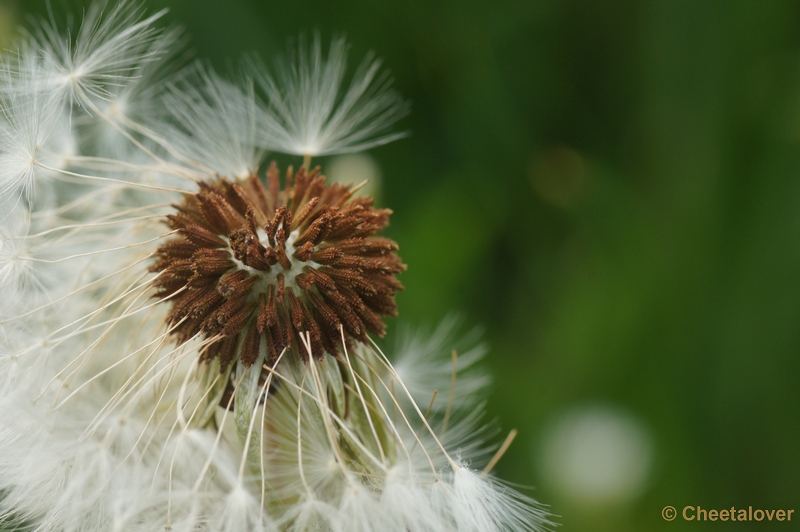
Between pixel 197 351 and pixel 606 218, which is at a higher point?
pixel 197 351

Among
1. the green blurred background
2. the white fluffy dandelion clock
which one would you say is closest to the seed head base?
the white fluffy dandelion clock

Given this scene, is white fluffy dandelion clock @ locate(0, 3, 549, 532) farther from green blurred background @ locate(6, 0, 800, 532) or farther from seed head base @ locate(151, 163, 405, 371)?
green blurred background @ locate(6, 0, 800, 532)

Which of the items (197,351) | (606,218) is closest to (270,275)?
(197,351)

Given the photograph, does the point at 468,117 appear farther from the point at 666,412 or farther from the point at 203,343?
the point at 203,343

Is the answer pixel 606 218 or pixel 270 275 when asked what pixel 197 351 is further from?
pixel 606 218

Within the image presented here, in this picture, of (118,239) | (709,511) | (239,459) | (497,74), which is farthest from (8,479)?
(497,74)

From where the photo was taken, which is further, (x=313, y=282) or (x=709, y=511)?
(x=709, y=511)
